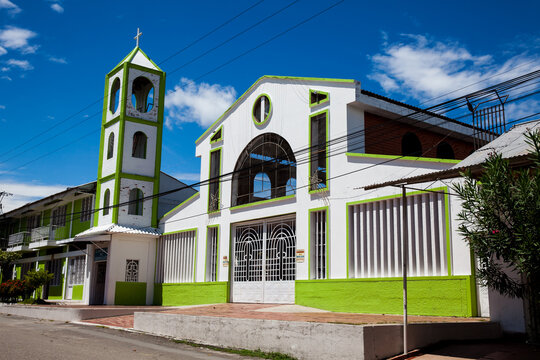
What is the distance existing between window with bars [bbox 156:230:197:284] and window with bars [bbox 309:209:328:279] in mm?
6654

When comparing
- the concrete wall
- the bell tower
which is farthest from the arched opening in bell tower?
the concrete wall

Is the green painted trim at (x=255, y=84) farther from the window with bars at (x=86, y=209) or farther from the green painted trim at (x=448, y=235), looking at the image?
the window with bars at (x=86, y=209)

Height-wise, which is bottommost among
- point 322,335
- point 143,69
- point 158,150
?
point 322,335

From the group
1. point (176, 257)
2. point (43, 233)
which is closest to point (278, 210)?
point (176, 257)

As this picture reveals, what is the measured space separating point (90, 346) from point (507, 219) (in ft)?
27.7

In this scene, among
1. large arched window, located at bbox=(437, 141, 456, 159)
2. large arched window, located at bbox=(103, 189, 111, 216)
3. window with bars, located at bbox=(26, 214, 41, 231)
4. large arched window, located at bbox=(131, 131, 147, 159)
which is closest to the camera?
large arched window, located at bbox=(437, 141, 456, 159)

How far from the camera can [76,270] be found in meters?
26.9

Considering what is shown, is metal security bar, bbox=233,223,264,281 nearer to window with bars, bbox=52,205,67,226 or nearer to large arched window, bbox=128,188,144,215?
large arched window, bbox=128,188,144,215

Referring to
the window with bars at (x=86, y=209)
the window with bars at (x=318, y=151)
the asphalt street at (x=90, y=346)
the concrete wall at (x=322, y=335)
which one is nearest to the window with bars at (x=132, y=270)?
the window with bars at (x=86, y=209)

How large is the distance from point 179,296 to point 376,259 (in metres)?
10.2

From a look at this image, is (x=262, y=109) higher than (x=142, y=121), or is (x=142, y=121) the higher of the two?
(x=142, y=121)

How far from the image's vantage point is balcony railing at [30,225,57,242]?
97.9 ft

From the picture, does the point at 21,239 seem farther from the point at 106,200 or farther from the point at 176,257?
the point at 176,257

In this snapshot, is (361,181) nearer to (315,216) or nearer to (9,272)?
(315,216)
